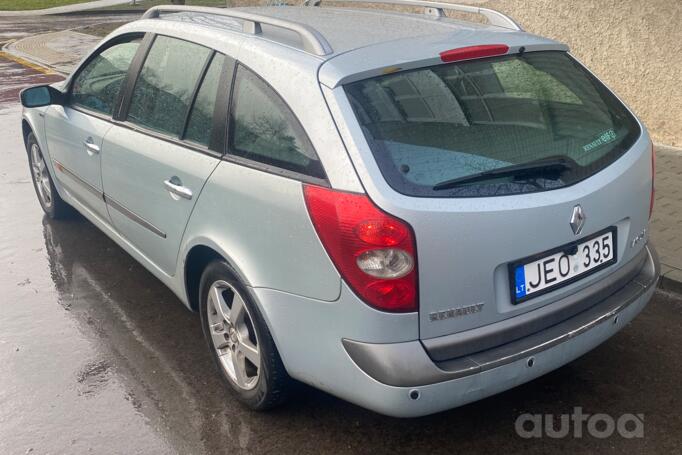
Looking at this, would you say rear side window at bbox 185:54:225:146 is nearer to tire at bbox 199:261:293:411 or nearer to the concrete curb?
tire at bbox 199:261:293:411

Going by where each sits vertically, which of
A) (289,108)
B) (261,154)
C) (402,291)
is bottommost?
(402,291)

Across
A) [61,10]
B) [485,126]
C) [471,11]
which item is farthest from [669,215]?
[61,10]

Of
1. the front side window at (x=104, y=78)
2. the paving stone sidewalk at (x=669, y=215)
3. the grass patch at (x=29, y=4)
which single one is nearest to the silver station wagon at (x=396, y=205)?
the front side window at (x=104, y=78)

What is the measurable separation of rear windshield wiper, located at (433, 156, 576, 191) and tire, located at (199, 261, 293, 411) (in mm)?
988

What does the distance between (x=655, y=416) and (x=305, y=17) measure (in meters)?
2.49

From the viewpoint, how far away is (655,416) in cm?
327

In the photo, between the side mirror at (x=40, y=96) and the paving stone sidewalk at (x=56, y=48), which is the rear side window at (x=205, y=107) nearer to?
the side mirror at (x=40, y=96)

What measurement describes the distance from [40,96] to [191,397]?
2.47 m

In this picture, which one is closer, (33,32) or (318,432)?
(318,432)

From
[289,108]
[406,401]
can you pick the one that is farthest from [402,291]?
[289,108]

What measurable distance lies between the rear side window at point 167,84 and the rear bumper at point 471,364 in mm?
1619

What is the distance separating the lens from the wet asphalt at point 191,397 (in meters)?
3.19

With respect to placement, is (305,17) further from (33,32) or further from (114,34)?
(33,32)

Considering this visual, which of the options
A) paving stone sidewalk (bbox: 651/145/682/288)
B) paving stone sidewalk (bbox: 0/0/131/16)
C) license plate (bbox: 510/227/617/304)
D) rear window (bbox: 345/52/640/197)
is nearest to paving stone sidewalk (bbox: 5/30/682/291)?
paving stone sidewalk (bbox: 651/145/682/288)
